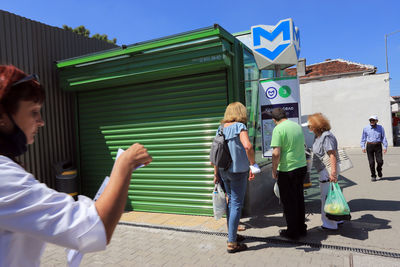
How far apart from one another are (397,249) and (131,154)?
13.2 ft

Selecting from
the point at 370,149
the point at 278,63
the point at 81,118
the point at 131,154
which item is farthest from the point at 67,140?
the point at 370,149

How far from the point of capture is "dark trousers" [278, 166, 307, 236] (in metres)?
4.14

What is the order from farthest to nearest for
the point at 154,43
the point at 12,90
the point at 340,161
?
the point at 154,43
the point at 340,161
the point at 12,90

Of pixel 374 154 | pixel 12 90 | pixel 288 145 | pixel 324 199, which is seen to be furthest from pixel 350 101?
pixel 12 90

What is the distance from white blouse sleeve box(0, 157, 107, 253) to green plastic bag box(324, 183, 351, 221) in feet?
12.5

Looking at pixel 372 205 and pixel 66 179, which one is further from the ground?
pixel 66 179

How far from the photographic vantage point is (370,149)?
8430 mm

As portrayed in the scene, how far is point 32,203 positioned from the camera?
2.96ft

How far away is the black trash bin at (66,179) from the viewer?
6.27m

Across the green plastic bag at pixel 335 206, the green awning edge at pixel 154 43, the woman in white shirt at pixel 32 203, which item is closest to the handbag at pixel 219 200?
the green plastic bag at pixel 335 206

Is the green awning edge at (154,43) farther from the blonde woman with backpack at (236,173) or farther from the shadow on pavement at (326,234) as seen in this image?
the shadow on pavement at (326,234)

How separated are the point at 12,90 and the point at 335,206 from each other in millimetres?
4091

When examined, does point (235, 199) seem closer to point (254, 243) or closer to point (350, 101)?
point (254, 243)

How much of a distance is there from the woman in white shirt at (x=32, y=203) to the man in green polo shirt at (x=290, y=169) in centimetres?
326
